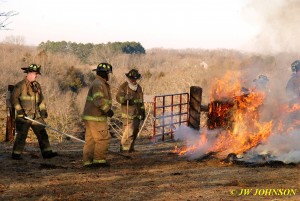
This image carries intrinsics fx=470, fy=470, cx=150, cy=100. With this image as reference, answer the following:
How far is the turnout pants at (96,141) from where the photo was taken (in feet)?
30.0

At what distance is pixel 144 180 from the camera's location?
797 cm

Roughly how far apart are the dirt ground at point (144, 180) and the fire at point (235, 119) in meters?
0.84

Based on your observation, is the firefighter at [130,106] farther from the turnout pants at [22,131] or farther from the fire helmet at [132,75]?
the turnout pants at [22,131]

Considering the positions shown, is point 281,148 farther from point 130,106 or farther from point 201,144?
point 130,106

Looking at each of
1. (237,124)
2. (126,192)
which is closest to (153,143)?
(237,124)

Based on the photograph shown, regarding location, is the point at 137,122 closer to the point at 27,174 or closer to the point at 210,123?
the point at 210,123

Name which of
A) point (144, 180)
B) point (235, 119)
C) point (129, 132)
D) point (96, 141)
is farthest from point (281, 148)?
point (129, 132)

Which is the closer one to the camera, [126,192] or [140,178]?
[126,192]

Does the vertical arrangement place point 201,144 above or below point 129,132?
below

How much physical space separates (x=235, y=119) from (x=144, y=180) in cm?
387

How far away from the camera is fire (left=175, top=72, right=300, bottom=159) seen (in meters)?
10.6

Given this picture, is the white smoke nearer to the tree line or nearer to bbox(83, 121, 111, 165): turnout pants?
bbox(83, 121, 111, 165): turnout pants

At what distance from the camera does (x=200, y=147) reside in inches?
442

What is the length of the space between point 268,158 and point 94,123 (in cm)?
354
